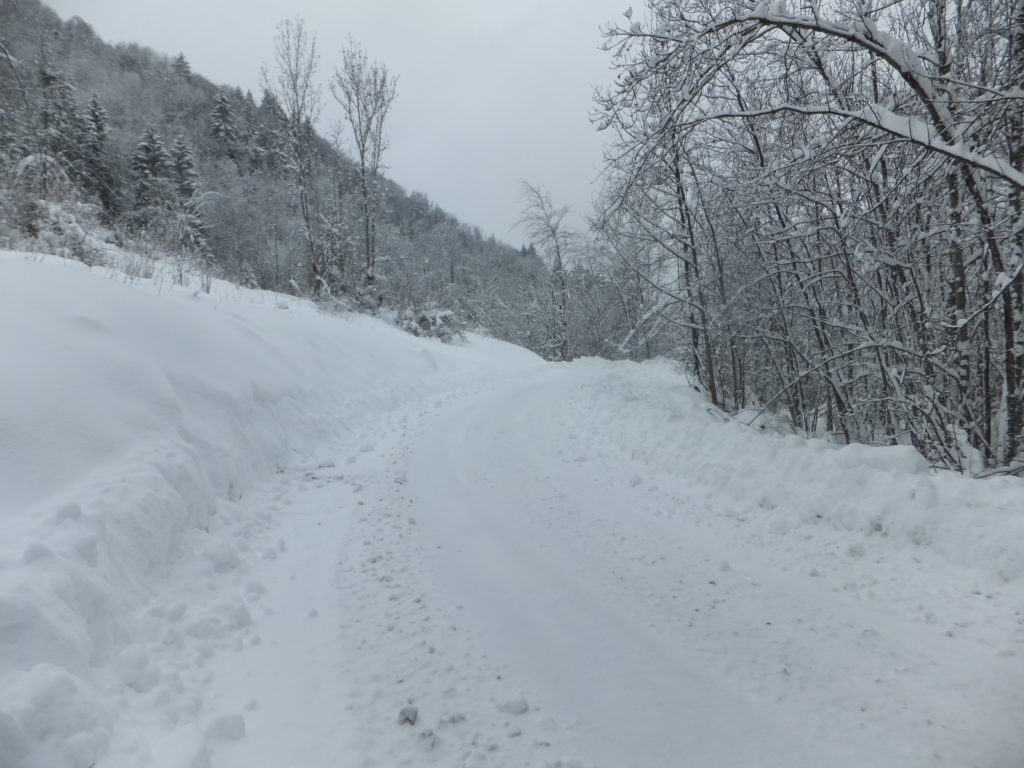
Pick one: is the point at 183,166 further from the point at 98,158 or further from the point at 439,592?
the point at 439,592

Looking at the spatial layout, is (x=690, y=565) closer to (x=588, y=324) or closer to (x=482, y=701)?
(x=482, y=701)

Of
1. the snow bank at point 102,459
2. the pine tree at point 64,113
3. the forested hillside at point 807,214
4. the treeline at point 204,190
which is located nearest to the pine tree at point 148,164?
the treeline at point 204,190

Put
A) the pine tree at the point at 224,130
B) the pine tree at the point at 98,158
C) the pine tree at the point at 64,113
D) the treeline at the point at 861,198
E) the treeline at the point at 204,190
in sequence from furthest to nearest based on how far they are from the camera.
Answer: the pine tree at the point at 224,130 < the pine tree at the point at 98,158 < the pine tree at the point at 64,113 < the treeline at the point at 204,190 < the treeline at the point at 861,198

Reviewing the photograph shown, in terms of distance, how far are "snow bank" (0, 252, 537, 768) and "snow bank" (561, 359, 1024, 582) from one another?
503 cm

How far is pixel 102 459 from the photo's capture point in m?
3.79

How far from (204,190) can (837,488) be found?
1966 inches

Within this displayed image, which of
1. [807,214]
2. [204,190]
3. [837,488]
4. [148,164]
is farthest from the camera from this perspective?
[204,190]

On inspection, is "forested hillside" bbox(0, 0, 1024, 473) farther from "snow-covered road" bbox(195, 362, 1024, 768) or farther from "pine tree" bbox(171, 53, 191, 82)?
"pine tree" bbox(171, 53, 191, 82)

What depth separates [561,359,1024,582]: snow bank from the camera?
3775 mm

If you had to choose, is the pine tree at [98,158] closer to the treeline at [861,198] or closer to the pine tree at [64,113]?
the pine tree at [64,113]

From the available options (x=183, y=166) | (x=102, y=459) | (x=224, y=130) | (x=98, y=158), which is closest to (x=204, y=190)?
(x=183, y=166)

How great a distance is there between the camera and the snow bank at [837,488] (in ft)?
12.4

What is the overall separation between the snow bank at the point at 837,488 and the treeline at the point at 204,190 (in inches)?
431

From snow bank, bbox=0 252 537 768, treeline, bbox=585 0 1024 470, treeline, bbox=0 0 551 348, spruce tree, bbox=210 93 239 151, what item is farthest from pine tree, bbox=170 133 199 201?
treeline, bbox=585 0 1024 470
